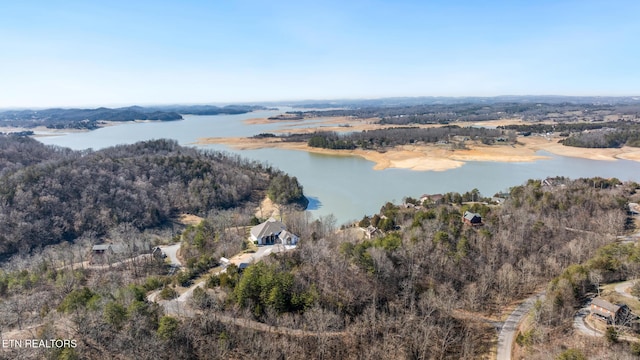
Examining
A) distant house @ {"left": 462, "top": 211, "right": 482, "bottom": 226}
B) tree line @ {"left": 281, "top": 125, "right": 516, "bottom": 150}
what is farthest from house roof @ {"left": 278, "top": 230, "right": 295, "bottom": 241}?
tree line @ {"left": 281, "top": 125, "right": 516, "bottom": 150}

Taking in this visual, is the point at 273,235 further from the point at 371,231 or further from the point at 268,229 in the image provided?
the point at 371,231

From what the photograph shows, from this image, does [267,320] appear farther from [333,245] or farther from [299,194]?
[299,194]

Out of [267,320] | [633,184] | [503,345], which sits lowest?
[503,345]

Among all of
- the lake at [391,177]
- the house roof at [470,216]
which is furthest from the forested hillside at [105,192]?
the house roof at [470,216]

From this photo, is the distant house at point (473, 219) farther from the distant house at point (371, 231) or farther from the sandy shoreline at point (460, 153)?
the sandy shoreline at point (460, 153)

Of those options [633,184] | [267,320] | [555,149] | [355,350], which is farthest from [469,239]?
[555,149]

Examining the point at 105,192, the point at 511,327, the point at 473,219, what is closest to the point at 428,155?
the point at 473,219
